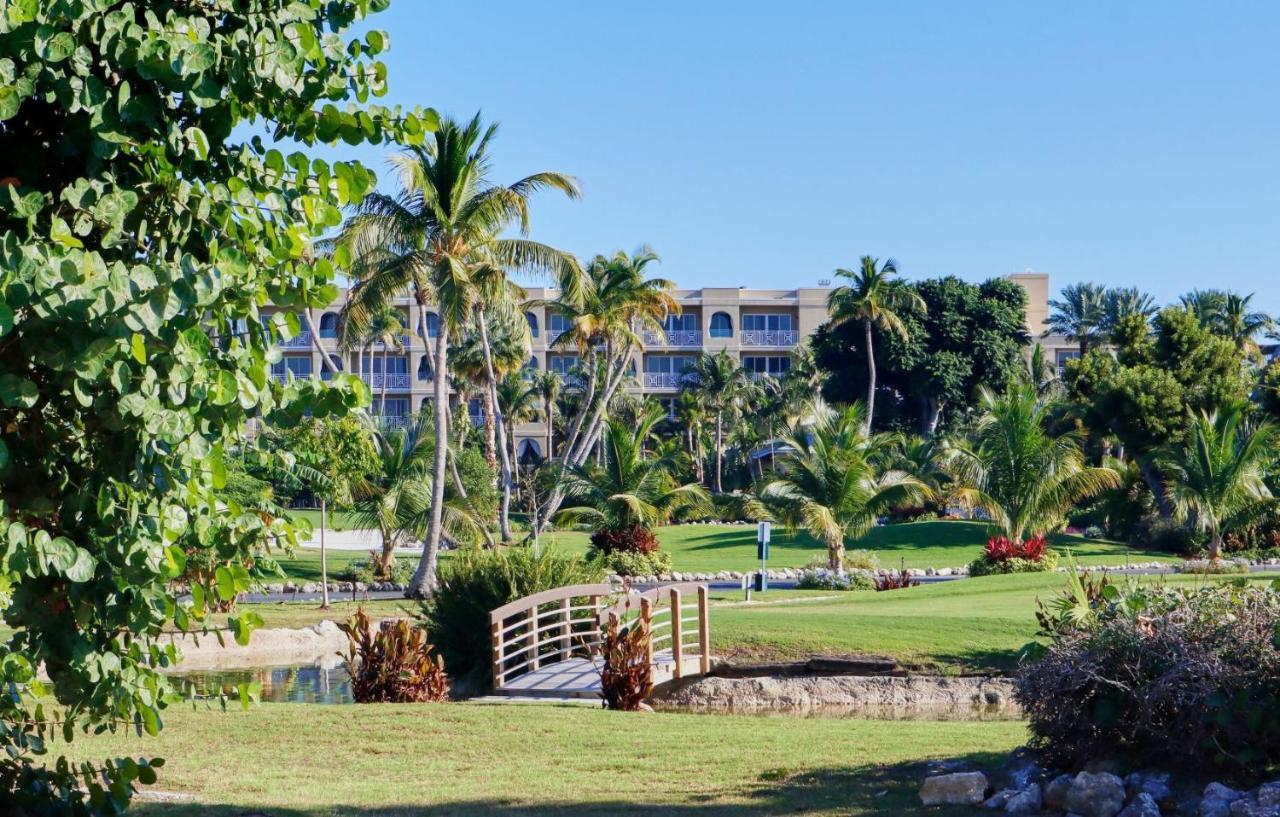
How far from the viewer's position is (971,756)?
10445 millimetres

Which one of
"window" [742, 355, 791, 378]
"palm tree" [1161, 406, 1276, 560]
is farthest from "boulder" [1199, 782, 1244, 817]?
"window" [742, 355, 791, 378]

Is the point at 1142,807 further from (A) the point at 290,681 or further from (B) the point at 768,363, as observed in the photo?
(B) the point at 768,363

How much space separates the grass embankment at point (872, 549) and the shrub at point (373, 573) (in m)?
1.11

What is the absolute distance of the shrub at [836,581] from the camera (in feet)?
109

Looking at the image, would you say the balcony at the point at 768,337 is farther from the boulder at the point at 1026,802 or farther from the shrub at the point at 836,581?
the boulder at the point at 1026,802

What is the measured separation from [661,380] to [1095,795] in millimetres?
76579

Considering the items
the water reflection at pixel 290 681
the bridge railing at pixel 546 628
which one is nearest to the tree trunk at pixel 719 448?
the water reflection at pixel 290 681

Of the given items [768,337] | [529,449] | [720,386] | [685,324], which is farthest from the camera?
[529,449]

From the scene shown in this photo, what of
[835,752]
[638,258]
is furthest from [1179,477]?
[835,752]

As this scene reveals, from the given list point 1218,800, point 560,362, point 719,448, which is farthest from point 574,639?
point 560,362

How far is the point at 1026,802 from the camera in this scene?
8.55 m

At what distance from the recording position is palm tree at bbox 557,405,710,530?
35281mm

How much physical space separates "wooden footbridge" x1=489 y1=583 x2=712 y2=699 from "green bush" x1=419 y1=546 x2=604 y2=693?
38 cm

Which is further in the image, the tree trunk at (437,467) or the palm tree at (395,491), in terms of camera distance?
the palm tree at (395,491)
